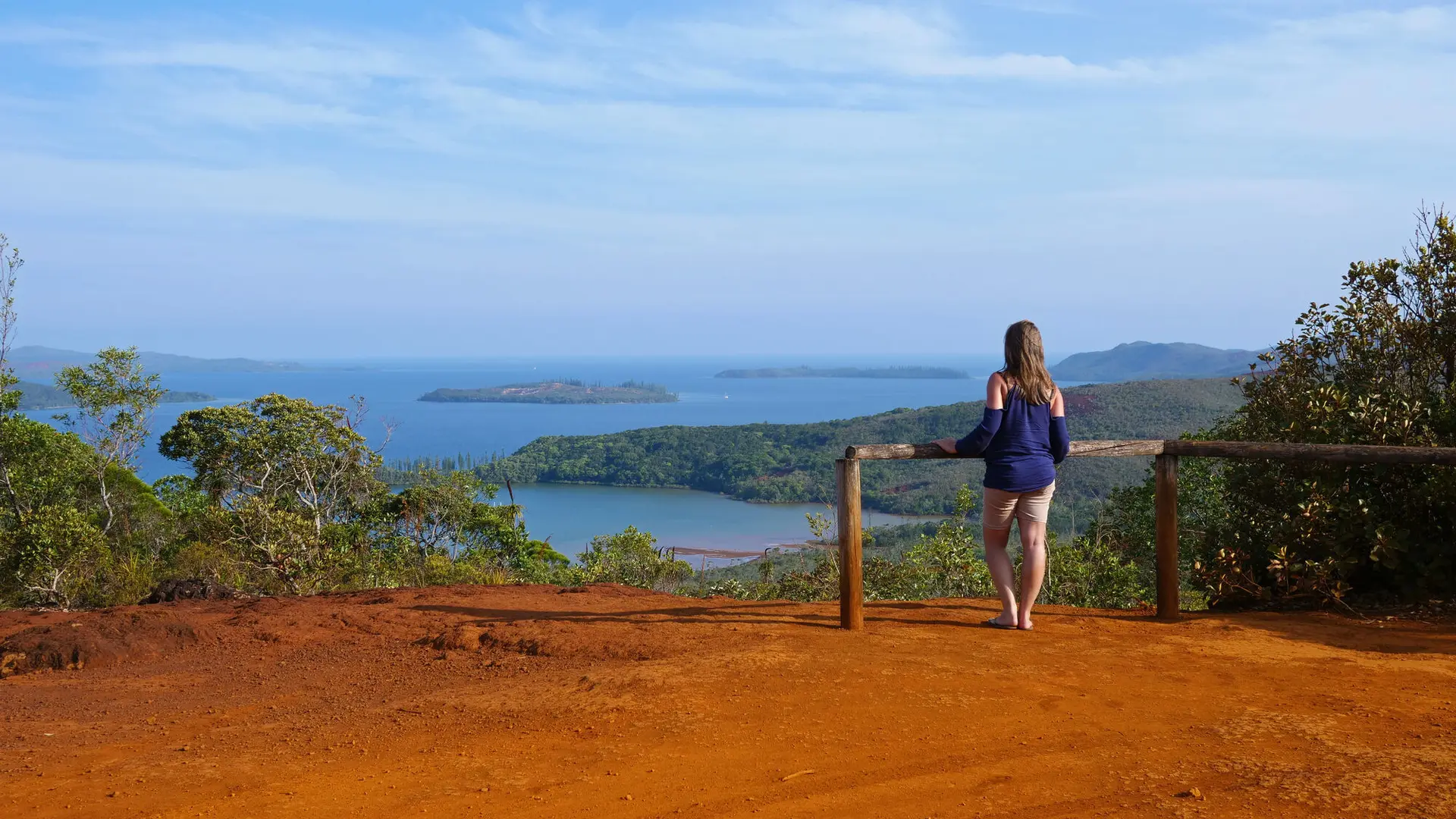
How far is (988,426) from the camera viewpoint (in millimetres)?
5504

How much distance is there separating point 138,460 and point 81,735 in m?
11.9

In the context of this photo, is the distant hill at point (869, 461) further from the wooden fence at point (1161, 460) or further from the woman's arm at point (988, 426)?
the woman's arm at point (988, 426)

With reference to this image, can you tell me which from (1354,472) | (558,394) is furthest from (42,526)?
(558,394)

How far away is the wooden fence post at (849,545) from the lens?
5.67 m

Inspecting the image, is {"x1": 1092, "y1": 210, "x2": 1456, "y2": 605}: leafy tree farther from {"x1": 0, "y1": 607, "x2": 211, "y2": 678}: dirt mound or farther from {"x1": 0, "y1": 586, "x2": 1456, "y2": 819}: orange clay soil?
{"x1": 0, "y1": 607, "x2": 211, "y2": 678}: dirt mound

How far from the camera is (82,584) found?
477 inches

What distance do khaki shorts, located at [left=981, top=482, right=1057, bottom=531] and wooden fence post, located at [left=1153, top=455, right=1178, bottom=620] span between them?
80 cm

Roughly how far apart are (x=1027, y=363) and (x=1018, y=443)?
0.44 metres

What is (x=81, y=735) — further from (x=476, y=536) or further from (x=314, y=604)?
(x=476, y=536)

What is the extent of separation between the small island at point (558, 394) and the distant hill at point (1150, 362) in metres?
62.8

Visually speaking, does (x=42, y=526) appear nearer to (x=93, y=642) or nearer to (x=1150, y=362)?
(x=93, y=642)

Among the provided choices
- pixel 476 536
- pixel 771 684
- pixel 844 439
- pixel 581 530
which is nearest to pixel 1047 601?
pixel 771 684

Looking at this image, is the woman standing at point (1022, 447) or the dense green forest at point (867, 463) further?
the dense green forest at point (867, 463)

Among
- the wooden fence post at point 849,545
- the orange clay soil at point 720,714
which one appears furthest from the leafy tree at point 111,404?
the wooden fence post at point 849,545
